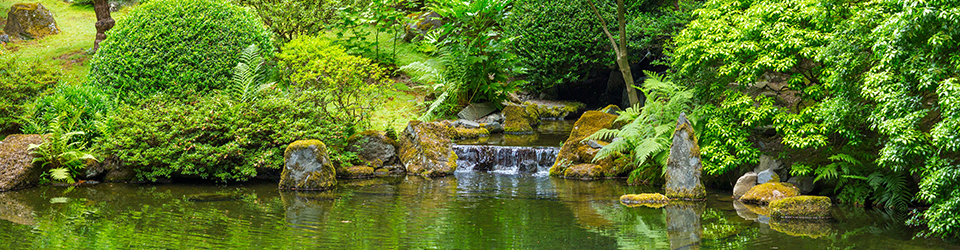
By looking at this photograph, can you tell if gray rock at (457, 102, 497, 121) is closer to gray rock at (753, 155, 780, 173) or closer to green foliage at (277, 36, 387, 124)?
green foliage at (277, 36, 387, 124)

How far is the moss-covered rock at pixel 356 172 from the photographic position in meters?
11.3

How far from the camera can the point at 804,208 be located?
7770mm

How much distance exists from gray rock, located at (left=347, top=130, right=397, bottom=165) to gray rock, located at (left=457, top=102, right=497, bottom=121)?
587cm

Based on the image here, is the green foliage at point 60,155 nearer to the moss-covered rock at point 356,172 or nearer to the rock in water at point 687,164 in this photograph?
the moss-covered rock at point 356,172

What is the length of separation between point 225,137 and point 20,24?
2042 centimetres

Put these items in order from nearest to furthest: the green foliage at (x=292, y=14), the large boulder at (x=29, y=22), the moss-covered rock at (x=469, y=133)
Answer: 1. the moss-covered rock at (x=469, y=133)
2. the green foliage at (x=292, y=14)
3. the large boulder at (x=29, y=22)

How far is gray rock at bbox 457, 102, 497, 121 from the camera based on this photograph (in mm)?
18094

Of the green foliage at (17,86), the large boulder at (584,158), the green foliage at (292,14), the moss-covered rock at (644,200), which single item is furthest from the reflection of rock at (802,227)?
the green foliage at (292,14)

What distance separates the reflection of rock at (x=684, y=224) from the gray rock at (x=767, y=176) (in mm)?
1266

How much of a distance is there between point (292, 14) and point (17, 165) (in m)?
12.6

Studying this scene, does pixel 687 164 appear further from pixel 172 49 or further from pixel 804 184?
pixel 172 49

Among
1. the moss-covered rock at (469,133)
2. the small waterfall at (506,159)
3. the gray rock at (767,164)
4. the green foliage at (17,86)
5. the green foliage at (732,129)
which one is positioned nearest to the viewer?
the green foliage at (732,129)

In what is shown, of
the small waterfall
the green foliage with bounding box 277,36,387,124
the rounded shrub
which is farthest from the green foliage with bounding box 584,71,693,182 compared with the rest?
the rounded shrub

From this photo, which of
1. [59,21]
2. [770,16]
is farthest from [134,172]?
[59,21]
